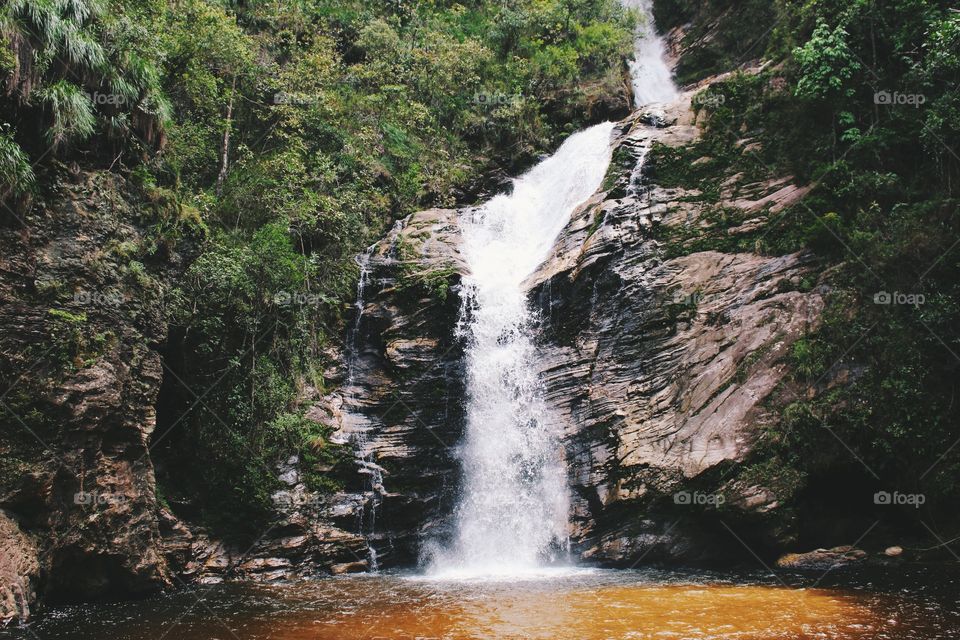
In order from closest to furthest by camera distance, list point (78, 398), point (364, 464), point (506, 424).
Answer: point (78, 398)
point (364, 464)
point (506, 424)

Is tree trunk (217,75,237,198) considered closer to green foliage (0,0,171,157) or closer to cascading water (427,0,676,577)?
green foliage (0,0,171,157)

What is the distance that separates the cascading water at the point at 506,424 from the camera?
15023 millimetres

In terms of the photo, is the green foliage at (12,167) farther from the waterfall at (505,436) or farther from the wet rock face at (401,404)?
the waterfall at (505,436)

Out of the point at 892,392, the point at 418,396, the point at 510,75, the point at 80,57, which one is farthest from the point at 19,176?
the point at 510,75

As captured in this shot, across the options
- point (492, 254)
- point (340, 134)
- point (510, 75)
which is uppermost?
point (510, 75)

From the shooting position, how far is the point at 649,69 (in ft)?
108

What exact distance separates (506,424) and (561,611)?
23.9 feet

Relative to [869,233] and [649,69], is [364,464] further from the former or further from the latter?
[649,69]

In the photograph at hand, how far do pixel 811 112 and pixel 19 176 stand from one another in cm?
1820

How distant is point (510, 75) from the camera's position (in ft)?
97.2

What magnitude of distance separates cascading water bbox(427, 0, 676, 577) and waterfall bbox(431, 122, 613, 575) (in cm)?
3

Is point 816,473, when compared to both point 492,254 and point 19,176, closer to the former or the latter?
point 492,254

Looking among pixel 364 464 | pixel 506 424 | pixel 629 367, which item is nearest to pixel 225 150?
pixel 364 464

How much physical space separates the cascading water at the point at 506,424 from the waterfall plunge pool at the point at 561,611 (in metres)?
2.52
